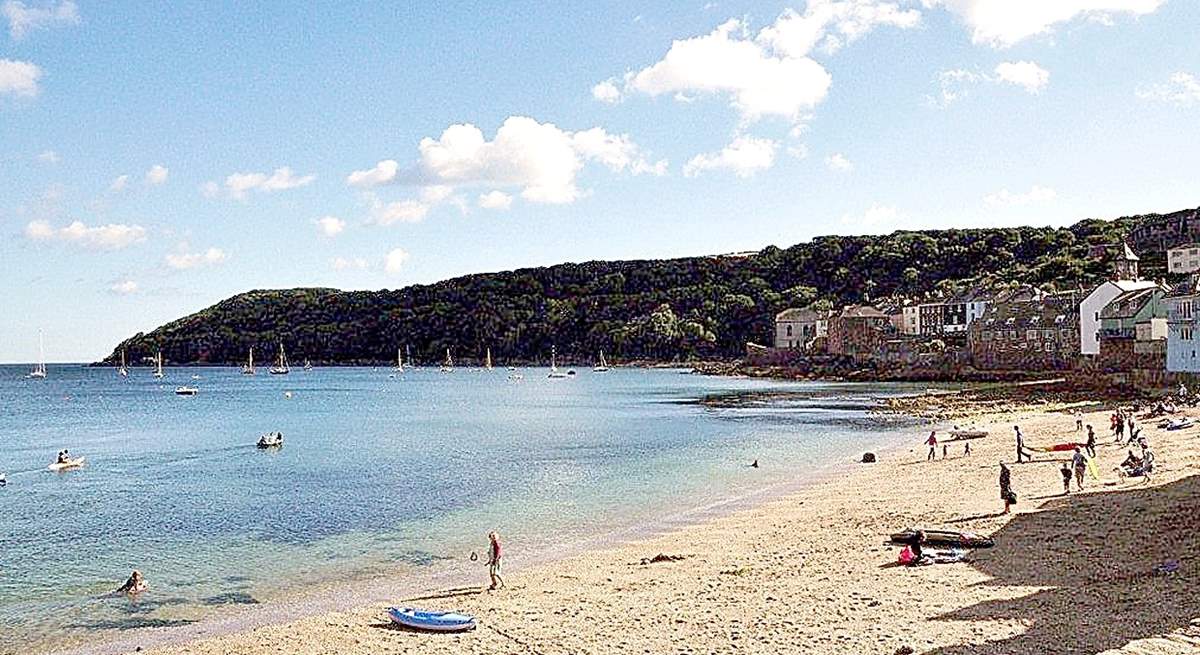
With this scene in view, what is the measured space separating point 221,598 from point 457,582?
460cm

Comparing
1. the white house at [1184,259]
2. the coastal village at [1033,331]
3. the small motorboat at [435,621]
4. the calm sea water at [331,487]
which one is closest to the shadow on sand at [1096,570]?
the small motorboat at [435,621]

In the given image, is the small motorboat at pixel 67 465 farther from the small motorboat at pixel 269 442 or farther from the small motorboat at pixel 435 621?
the small motorboat at pixel 435 621

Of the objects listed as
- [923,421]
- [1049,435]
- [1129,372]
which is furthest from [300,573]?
[1129,372]

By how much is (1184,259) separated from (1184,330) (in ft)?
192

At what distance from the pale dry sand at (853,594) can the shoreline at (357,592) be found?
1.82 feet

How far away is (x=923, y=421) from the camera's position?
55531 mm

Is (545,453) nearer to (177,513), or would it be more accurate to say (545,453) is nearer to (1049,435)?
(177,513)

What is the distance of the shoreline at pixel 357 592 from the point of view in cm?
1698

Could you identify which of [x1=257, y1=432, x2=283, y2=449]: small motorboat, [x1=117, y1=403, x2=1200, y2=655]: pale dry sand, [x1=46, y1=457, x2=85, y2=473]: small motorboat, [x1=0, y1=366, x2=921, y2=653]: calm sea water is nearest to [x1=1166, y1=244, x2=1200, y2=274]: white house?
[x1=0, y1=366, x2=921, y2=653]: calm sea water

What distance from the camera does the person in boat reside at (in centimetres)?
2053

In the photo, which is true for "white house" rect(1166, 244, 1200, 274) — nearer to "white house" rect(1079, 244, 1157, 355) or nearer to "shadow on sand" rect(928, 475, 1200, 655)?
"white house" rect(1079, 244, 1157, 355)

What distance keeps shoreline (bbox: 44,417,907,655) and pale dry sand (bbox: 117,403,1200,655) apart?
1.82 ft

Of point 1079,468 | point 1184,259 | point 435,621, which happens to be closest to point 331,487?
point 435,621

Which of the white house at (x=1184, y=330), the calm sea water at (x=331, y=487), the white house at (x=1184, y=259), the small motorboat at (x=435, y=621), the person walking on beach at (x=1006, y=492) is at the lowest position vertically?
the calm sea water at (x=331, y=487)
